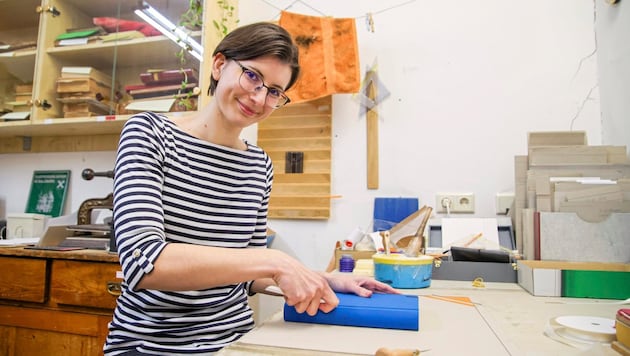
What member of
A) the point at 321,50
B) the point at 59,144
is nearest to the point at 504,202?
the point at 321,50

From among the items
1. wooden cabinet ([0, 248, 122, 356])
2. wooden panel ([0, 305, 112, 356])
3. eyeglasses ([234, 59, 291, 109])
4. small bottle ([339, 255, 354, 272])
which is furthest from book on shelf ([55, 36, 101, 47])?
small bottle ([339, 255, 354, 272])

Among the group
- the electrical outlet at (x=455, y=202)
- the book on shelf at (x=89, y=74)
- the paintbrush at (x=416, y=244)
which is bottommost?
the paintbrush at (x=416, y=244)

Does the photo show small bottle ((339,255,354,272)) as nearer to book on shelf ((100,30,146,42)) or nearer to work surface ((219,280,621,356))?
work surface ((219,280,621,356))

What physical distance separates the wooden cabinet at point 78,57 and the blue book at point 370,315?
1.34m

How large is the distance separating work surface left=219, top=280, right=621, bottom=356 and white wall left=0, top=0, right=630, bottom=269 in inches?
37.5

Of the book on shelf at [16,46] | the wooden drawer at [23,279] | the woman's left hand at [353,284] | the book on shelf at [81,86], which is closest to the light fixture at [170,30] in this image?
the book on shelf at [81,86]

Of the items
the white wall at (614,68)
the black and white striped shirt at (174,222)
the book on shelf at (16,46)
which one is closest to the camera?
the black and white striped shirt at (174,222)

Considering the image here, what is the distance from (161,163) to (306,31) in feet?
3.84

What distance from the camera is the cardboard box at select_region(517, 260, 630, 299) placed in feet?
3.02

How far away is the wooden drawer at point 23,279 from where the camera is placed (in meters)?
1.45

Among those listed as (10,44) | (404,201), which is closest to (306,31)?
(404,201)

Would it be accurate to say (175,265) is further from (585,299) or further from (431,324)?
(585,299)

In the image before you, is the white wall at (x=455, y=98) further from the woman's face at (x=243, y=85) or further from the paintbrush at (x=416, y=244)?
the woman's face at (x=243, y=85)

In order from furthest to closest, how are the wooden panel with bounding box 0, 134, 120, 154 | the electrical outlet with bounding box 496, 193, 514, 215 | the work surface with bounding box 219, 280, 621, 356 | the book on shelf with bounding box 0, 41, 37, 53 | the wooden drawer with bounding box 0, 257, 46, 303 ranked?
the wooden panel with bounding box 0, 134, 120, 154 → the book on shelf with bounding box 0, 41, 37, 53 → the electrical outlet with bounding box 496, 193, 514, 215 → the wooden drawer with bounding box 0, 257, 46, 303 → the work surface with bounding box 219, 280, 621, 356
